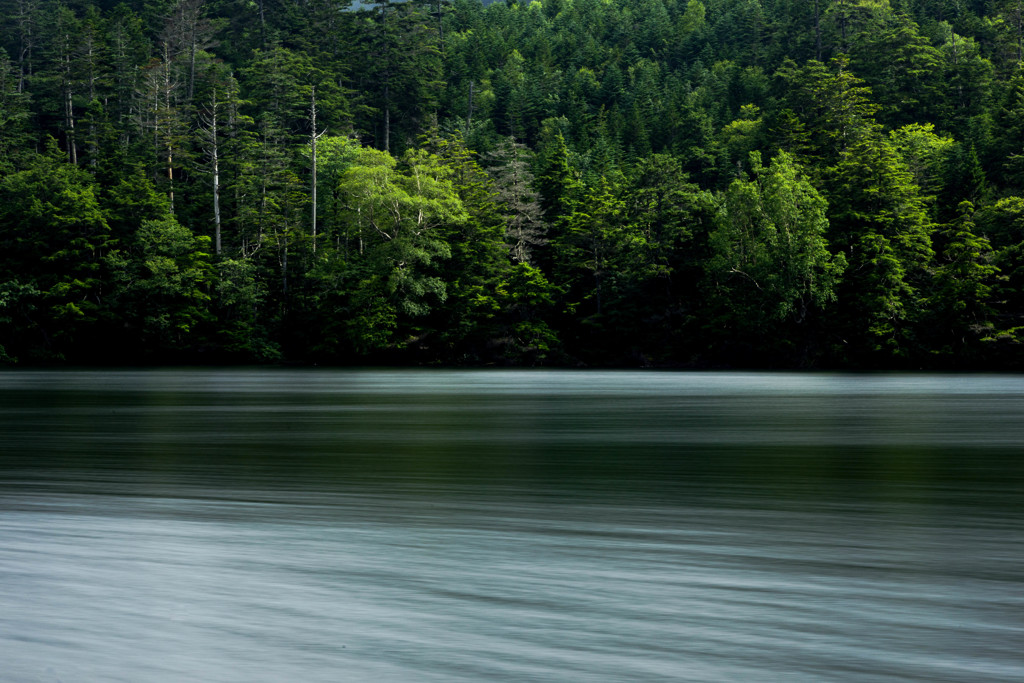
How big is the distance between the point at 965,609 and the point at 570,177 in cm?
7836

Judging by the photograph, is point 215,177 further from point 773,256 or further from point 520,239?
point 773,256

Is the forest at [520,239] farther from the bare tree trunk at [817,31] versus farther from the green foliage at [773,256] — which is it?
the bare tree trunk at [817,31]

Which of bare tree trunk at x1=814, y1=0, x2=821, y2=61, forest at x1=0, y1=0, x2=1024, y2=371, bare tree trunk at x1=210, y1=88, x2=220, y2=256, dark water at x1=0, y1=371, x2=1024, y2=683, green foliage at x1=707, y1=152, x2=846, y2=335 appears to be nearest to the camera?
dark water at x1=0, y1=371, x2=1024, y2=683

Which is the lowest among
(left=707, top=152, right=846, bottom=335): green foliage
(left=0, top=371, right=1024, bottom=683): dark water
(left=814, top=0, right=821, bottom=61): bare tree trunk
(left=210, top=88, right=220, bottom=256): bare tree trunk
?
(left=0, top=371, right=1024, bottom=683): dark water

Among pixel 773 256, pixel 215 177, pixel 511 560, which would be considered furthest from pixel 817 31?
pixel 511 560

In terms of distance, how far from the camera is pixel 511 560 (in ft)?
22.4

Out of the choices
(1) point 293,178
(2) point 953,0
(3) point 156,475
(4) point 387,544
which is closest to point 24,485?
(3) point 156,475

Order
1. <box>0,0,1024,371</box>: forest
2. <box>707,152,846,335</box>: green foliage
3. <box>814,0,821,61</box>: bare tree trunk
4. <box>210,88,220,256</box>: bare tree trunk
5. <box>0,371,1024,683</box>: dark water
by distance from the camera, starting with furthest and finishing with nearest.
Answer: <box>814,0,821,61</box>: bare tree trunk → <box>210,88,220,256</box>: bare tree trunk → <box>0,0,1024,371</box>: forest → <box>707,152,846,335</box>: green foliage → <box>0,371,1024,683</box>: dark water

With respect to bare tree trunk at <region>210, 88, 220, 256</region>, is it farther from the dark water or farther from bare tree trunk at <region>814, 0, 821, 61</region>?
Result: bare tree trunk at <region>814, 0, 821, 61</region>

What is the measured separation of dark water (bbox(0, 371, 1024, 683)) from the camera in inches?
183

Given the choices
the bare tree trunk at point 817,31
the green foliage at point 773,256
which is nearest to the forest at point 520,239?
the green foliage at point 773,256

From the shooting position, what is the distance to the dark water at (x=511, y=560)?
4.66m

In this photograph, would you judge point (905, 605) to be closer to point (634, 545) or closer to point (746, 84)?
point (634, 545)

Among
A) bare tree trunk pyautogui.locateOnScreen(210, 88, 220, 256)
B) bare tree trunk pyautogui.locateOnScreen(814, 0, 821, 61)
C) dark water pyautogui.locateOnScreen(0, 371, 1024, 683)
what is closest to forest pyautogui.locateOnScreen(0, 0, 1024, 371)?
bare tree trunk pyautogui.locateOnScreen(210, 88, 220, 256)
